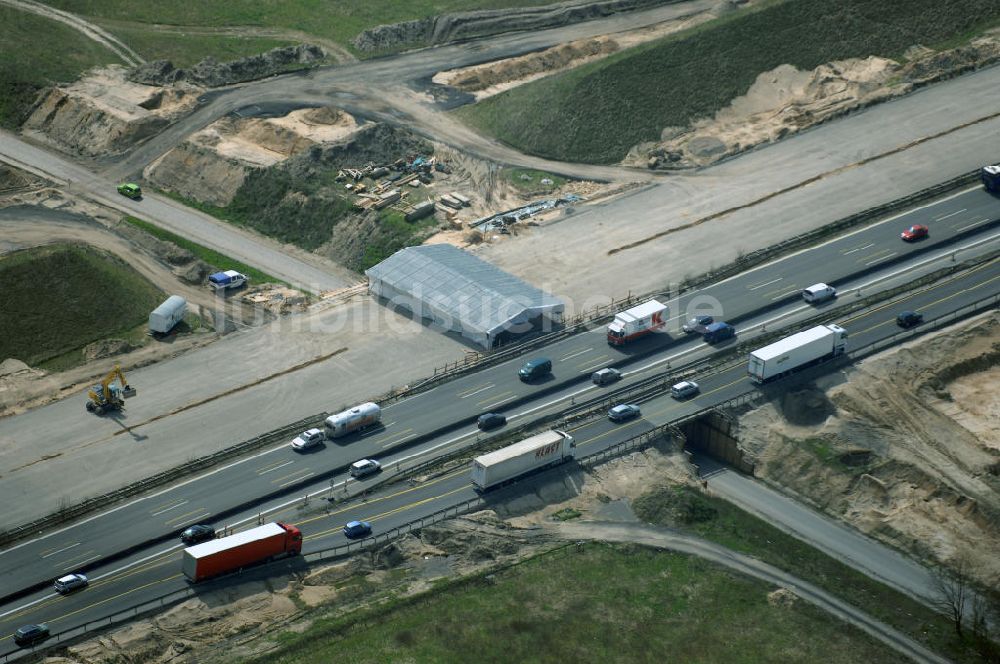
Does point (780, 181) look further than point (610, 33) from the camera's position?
No

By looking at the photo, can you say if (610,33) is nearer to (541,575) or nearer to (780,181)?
(780,181)

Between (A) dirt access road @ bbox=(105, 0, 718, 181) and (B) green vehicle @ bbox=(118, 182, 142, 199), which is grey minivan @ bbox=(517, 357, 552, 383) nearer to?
(A) dirt access road @ bbox=(105, 0, 718, 181)

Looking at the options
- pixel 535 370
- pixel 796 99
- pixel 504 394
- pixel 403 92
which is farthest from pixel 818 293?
pixel 403 92

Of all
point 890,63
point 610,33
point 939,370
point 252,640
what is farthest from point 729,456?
point 610,33

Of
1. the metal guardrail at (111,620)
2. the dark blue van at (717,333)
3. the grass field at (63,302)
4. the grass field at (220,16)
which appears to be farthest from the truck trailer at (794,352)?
the grass field at (220,16)

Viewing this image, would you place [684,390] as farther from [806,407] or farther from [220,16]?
[220,16]

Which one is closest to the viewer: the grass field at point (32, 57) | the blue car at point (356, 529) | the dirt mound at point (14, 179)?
the blue car at point (356, 529)

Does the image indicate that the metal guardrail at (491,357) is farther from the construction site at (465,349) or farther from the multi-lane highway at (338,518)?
the multi-lane highway at (338,518)
